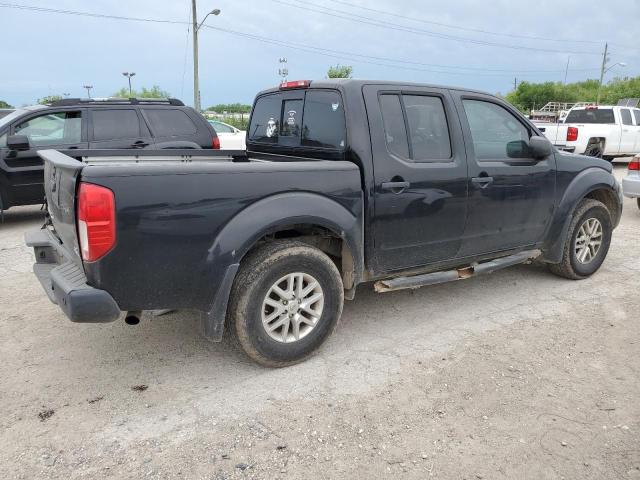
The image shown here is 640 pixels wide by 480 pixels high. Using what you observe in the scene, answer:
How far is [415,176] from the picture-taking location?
12.7 feet

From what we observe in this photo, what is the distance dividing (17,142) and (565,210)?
22.7ft

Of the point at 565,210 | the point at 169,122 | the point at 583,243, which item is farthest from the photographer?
the point at 169,122

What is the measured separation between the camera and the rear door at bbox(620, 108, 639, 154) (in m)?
15.8

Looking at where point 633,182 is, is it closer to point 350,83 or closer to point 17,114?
point 350,83

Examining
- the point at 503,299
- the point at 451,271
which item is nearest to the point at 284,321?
the point at 451,271

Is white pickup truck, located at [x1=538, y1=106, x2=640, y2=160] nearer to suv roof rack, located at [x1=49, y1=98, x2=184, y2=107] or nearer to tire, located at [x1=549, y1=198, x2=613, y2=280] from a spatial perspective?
tire, located at [x1=549, y1=198, x2=613, y2=280]

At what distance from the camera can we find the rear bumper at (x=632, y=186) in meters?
8.78

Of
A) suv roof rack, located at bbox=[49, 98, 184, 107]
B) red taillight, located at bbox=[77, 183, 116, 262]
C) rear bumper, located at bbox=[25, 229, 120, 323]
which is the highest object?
suv roof rack, located at bbox=[49, 98, 184, 107]

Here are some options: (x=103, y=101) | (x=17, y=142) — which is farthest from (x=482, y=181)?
(x=17, y=142)

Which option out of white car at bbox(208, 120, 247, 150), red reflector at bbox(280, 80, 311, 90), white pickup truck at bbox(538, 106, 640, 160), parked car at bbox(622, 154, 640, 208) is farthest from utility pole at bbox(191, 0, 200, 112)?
red reflector at bbox(280, 80, 311, 90)

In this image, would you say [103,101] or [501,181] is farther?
[103,101]

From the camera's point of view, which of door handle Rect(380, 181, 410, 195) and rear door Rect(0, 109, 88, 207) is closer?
door handle Rect(380, 181, 410, 195)

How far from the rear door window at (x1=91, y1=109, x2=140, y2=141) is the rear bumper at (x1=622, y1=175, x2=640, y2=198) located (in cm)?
787

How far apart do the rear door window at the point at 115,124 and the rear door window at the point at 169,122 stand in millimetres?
227
